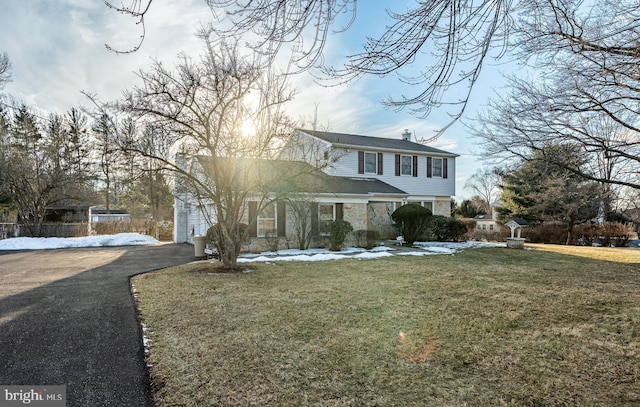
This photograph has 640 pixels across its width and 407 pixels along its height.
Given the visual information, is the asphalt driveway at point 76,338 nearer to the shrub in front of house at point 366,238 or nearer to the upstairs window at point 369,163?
the shrub in front of house at point 366,238

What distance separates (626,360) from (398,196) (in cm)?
1527

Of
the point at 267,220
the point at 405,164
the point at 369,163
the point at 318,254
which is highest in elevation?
the point at 405,164

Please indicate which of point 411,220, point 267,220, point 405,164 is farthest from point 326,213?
point 405,164

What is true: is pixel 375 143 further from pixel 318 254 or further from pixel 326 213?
pixel 318 254

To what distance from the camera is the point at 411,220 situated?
16.8 metres

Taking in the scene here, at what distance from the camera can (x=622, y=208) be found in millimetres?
19328

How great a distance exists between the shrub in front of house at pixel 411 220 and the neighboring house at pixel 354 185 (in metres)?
1.65

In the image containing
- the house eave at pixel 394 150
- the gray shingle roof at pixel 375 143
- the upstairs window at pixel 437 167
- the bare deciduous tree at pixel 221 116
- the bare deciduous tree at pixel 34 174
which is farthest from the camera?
the upstairs window at pixel 437 167

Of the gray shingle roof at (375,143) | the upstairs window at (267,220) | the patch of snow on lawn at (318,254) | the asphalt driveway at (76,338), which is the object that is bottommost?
the asphalt driveway at (76,338)

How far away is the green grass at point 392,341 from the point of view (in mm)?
2998

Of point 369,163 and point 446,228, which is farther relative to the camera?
point 369,163

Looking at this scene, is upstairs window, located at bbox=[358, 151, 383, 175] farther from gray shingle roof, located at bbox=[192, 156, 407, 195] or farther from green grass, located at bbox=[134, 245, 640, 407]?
green grass, located at bbox=[134, 245, 640, 407]

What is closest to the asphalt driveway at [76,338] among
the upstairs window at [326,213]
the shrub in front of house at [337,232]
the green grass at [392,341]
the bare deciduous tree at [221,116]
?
the green grass at [392,341]

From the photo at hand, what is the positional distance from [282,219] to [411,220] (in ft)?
20.5
